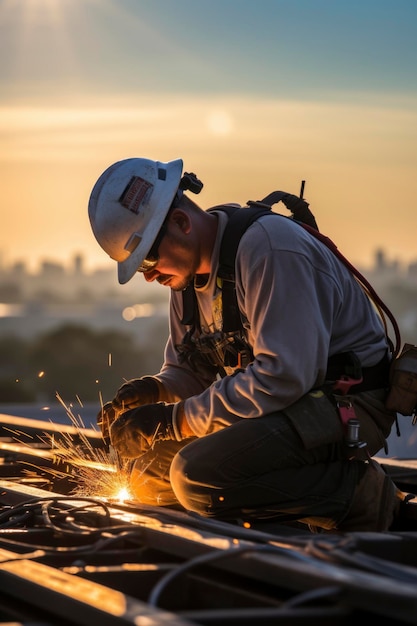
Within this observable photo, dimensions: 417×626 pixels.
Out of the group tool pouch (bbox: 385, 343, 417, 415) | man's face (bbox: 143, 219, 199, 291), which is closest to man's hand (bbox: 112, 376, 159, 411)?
man's face (bbox: 143, 219, 199, 291)

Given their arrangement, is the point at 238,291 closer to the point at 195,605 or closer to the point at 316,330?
the point at 316,330

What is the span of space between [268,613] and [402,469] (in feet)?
12.1

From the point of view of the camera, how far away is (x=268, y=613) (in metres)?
3.39

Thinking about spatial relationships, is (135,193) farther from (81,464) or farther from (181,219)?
(81,464)

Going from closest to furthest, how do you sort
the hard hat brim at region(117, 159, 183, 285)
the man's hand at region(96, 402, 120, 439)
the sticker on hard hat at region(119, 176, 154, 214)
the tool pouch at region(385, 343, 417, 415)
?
1. the tool pouch at region(385, 343, 417, 415)
2. the hard hat brim at region(117, 159, 183, 285)
3. the sticker on hard hat at region(119, 176, 154, 214)
4. the man's hand at region(96, 402, 120, 439)

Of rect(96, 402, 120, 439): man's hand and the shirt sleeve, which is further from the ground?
the shirt sleeve

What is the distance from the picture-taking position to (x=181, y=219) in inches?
234

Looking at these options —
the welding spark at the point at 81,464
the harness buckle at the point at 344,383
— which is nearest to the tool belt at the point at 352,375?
the harness buckle at the point at 344,383

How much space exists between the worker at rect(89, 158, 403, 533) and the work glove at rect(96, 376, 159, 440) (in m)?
0.31

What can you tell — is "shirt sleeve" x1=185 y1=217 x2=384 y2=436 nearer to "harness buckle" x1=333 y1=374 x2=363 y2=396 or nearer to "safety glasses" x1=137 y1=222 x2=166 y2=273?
"harness buckle" x1=333 y1=374 x2=363 y2=396

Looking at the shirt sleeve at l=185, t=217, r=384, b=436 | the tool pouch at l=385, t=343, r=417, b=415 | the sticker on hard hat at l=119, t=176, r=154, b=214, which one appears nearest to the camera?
the shirt sleeve at l=185, t=217, r=384, b=436

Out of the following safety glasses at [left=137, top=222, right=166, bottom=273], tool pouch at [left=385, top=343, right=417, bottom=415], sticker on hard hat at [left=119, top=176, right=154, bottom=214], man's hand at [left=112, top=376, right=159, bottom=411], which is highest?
sticker on hard hat at [left=119, top=176, right=154, bottom=214]

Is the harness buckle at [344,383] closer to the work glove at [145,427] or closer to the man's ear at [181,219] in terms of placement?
the work glove at [145,427]

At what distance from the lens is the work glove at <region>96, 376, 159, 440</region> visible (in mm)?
6379
